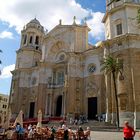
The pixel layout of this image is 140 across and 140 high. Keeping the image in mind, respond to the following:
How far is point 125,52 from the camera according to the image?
104 ft

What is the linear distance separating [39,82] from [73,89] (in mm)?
9470

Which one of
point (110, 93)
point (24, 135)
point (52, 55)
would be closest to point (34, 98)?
point (52, 55)

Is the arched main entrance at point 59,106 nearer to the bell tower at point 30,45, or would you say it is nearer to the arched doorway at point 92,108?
the arched doorway at point 92,108

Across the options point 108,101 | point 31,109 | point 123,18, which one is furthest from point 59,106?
point 123,18

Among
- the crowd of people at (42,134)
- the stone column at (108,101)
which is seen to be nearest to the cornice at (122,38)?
the stone column at (108,101)

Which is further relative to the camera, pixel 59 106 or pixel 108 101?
pixel 59 106

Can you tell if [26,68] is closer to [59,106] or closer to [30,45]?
[30,45]

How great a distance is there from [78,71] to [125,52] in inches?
408

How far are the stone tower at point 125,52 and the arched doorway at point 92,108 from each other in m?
5.16

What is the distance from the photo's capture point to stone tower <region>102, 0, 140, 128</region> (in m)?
29.1

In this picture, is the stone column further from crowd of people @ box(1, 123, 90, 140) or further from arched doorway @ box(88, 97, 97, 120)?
crowd of people @ box(1, 123, 90, 140)

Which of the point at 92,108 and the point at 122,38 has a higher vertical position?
the point at 122,38

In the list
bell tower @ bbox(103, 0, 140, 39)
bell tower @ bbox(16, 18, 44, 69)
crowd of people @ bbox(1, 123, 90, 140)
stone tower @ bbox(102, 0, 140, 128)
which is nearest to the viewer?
crowd of people @ bbox(1, 123, 90, 140)

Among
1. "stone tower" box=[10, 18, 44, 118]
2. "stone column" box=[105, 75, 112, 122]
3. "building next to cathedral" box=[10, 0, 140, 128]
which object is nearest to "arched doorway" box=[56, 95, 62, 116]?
"building next to cathedral" box=[10, 0, 140, 128]
